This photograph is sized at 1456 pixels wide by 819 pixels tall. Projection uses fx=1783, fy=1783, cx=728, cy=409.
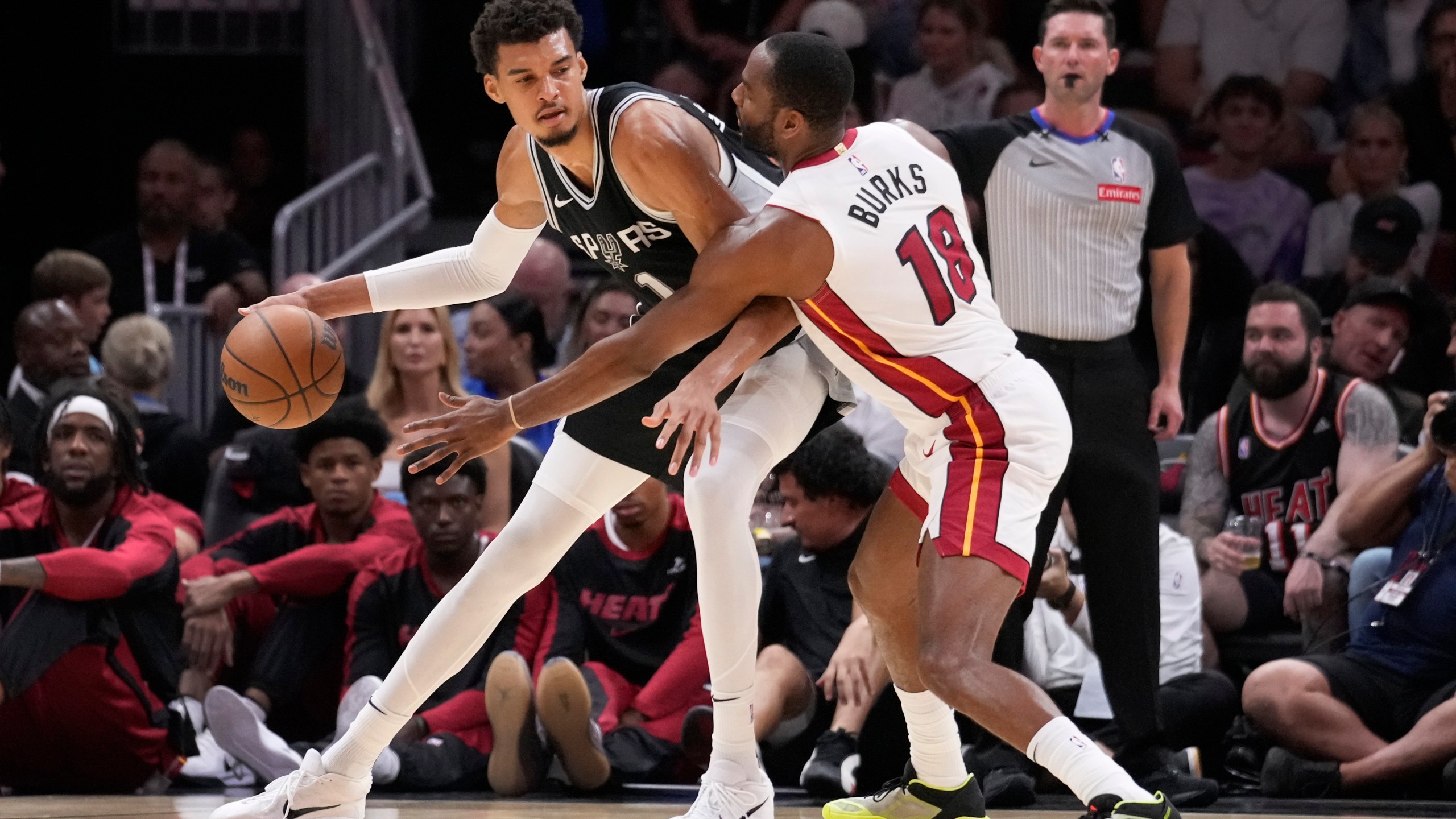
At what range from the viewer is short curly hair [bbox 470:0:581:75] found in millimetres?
3750

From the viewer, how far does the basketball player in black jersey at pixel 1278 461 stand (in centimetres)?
568

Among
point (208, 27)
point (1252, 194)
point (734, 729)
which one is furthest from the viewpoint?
point (208, 27)

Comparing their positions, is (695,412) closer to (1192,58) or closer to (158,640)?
(158,640)

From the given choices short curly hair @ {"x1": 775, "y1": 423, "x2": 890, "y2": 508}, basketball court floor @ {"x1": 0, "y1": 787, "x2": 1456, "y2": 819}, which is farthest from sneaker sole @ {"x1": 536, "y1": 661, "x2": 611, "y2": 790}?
short curly hair @ {"x1": 775, "y1": 423, "x2": 890, "y2": 508}

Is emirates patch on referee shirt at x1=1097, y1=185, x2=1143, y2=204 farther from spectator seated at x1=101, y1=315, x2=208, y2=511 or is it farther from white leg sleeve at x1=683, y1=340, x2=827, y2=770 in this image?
spectator seated at x1=101, y1=315, x2=208, y2=511

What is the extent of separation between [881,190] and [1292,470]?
2.74 meters

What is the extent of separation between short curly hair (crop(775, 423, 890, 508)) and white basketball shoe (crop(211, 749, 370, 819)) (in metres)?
2.09

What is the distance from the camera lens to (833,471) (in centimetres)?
557

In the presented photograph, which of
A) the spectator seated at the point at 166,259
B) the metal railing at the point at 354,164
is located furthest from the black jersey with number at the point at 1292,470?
the spectator seated at the point at 166,259

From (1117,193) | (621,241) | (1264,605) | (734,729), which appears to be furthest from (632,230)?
(1264,605)

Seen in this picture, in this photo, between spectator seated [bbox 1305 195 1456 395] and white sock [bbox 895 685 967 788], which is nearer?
white sock [bbox 895 685 967 788]

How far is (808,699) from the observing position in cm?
545

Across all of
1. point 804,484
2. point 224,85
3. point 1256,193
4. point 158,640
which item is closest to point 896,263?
point 804,484

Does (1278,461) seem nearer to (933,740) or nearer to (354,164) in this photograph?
(933,740)
